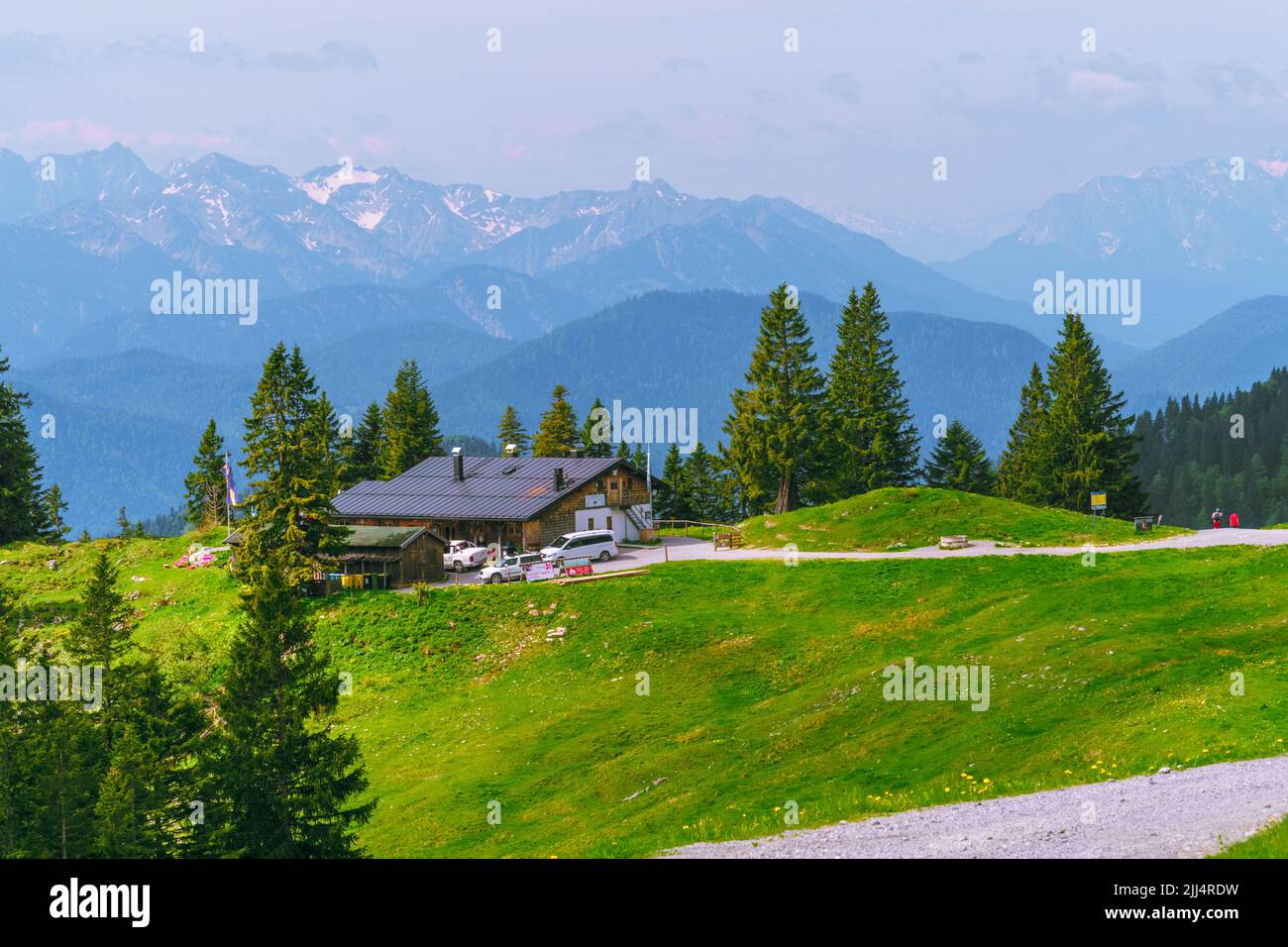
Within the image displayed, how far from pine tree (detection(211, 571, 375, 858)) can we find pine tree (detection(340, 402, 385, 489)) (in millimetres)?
A: 80177

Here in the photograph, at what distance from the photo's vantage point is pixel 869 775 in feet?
112

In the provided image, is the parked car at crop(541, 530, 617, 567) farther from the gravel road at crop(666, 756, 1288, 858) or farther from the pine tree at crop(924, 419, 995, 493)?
the gravel road at crop(666, 756, 1288, 858)

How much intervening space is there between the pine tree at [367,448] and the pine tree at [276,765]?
80.2 m

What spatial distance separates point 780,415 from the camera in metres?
101

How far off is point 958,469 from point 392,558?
6443cm

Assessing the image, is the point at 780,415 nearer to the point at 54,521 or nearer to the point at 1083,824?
the point at 54,521

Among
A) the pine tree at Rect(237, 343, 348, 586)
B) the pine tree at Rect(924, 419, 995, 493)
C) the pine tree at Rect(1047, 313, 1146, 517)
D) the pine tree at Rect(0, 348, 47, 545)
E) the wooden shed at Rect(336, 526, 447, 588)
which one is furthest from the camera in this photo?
the pine tree at Rect(924, 419, 995, 493)

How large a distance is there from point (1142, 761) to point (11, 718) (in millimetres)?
36612

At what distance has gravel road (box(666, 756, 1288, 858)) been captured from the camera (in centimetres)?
2142

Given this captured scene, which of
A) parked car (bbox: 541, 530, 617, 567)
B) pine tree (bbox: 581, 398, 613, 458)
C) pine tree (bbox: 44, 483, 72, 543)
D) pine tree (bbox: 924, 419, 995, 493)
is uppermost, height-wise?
pine tree (bbox: 581, 398, 613, 458)

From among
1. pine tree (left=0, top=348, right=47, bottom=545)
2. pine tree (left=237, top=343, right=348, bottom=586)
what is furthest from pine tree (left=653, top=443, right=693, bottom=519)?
pine tree (left=0, top=348, right=47, bottom=545)
